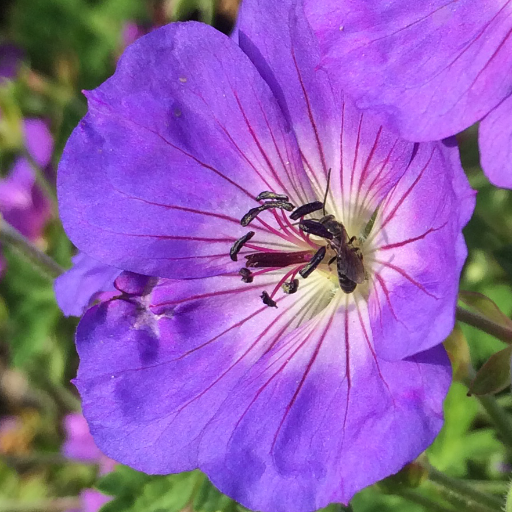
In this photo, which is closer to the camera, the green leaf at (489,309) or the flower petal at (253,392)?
the flower petal at (253,392)

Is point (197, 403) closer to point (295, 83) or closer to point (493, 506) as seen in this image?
point (295, 83)

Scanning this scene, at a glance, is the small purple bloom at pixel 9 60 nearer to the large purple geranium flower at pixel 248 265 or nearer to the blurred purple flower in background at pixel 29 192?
the blurred purple flower in background at pixel 29 192

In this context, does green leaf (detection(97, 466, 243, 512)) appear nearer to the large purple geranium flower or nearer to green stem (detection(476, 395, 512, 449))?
the large purple geranium flower

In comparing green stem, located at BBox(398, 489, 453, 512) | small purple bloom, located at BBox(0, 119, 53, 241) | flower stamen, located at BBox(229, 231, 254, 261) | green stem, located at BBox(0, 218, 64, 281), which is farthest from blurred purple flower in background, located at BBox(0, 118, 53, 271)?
green stem, located at BBox(398, 489, 453, 512)

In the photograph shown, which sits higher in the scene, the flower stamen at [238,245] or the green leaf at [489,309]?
the flower stamen at [238,245]

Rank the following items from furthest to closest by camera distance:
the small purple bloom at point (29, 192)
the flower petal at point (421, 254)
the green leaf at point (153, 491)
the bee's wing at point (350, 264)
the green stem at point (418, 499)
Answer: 1. the small purple bloom at point (29, 192)
2. the green leaf at point (153, 491)
3. the green stem at point (418, 499)
4. the bee's wing at point (350, 264)
5. the flower petal at point (421, 254)

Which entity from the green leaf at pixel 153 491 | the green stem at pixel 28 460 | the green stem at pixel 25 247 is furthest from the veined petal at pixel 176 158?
the green stem at pixel 28 460

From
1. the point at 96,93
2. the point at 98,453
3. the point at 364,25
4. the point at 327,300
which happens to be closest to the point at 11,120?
the point at 98,453

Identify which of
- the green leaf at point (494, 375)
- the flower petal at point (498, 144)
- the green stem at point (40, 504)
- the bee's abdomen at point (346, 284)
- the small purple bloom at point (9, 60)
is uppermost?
the small purple bloom at point (9, 60)
